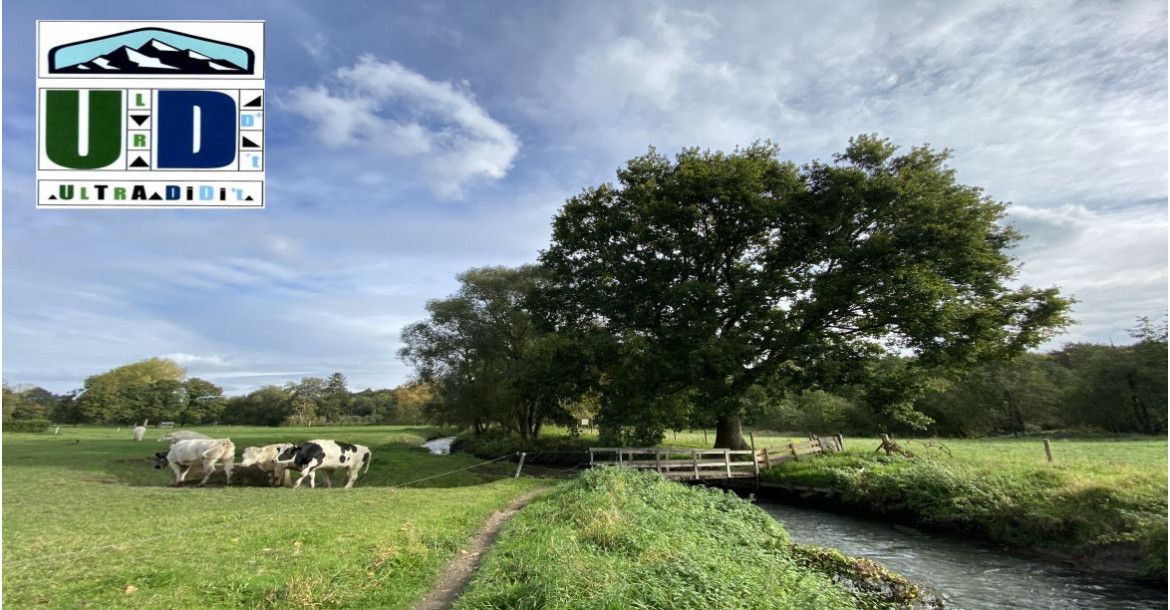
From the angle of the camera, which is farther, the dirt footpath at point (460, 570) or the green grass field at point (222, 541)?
the dirt footpath at point (460, 570)

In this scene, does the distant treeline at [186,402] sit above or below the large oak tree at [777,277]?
below

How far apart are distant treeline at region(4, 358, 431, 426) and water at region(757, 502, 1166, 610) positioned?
5726cm

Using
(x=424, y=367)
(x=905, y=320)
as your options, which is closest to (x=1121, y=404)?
(x=905, y=320)

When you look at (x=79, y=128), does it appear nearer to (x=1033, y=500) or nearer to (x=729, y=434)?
(x=1033, y=500)

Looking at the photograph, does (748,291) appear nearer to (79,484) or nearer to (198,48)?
(198,48)

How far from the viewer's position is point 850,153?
2452 cm

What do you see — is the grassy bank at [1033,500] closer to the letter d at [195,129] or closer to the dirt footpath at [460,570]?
the dirt footpath at [460,570]

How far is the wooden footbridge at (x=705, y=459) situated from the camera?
23000mm

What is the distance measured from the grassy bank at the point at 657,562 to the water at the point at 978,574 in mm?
2223

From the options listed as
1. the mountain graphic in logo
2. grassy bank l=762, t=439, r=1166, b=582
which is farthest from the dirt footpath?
grassy bank l=762, t=439, r=1166, b=582

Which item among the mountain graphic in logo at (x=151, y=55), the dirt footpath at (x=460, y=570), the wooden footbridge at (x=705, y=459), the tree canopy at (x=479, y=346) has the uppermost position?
the mountain graphic in logo at (x=151, y=55)

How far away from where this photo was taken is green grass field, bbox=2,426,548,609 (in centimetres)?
710

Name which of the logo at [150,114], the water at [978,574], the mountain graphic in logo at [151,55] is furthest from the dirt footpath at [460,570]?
the mountain graphic in logo at [151,55]

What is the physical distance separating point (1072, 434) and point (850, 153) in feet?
119
